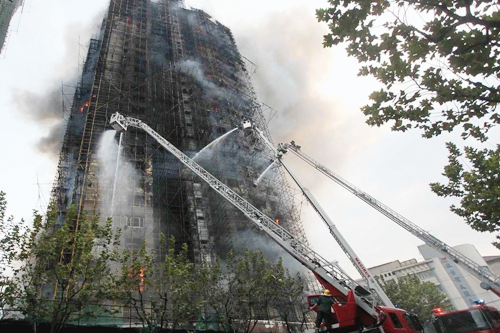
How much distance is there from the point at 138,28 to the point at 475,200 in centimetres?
3657

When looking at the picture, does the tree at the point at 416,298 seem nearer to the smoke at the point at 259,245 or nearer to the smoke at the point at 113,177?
the smoke at the point at 259,245

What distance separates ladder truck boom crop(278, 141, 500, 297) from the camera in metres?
14.0

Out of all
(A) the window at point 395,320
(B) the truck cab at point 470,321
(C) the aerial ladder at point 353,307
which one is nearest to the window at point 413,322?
(C) the aerial ladder at point 353,307

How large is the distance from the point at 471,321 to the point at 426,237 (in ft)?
16.3

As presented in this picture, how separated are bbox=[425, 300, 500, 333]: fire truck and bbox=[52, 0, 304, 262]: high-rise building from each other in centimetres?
1441

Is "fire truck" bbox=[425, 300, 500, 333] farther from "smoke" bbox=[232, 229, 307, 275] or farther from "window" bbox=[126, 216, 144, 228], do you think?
"window" bbox=[126, 216, 144, 228]

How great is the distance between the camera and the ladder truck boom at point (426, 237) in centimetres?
1395

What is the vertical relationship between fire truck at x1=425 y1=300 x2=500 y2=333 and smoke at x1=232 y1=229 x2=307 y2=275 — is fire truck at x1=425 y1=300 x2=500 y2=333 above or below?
below

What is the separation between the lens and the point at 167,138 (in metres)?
28.4

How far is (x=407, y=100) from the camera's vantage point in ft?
23.4

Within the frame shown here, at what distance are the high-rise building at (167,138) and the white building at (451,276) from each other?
5130 centimetres

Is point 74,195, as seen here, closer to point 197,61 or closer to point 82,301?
point 82,301

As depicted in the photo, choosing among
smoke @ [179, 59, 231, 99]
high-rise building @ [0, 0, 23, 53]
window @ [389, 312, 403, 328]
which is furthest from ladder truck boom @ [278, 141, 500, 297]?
high-rise building @ [0, 0, 23, 53]

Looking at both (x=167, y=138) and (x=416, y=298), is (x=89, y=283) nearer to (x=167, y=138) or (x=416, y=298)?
(x=167, y=138)
